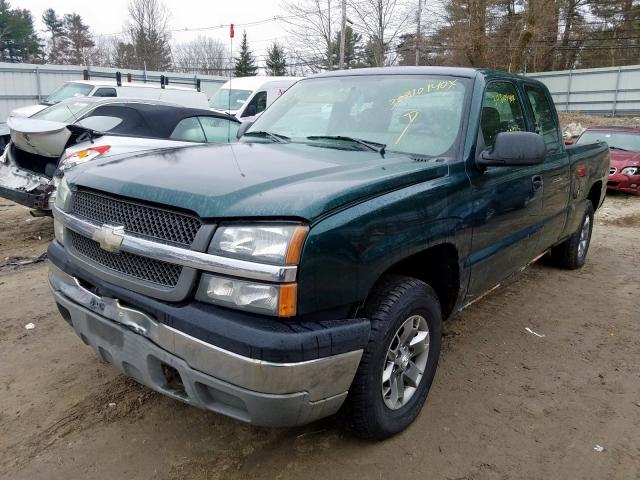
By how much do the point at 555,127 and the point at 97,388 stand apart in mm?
4182

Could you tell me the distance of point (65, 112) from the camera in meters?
7.61

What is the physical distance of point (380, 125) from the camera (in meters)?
3.38

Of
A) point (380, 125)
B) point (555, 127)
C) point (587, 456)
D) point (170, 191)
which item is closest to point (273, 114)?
point (380, 125)

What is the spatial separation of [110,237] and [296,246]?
2.96ft

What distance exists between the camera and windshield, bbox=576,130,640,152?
38.8 feet

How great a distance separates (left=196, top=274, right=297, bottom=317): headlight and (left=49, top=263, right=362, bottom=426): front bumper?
18 centimetres

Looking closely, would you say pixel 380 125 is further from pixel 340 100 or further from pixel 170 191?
pixel 170 191

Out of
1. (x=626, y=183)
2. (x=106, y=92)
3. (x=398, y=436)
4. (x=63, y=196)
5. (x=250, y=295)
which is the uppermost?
(x=106, y=92)

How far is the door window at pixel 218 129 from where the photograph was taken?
7707 mm

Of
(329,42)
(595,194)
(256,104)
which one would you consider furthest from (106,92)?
(329,42)

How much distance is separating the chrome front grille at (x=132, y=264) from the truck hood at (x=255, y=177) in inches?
10.4

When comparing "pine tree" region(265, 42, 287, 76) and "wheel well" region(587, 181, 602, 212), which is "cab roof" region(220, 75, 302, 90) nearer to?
"wheel well" region(587, 181, 602, 212)

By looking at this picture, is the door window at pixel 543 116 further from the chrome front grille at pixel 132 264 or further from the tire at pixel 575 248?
the chrome front grille at pixel 132 264

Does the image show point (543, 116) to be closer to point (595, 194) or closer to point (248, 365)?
point (595, 194)
